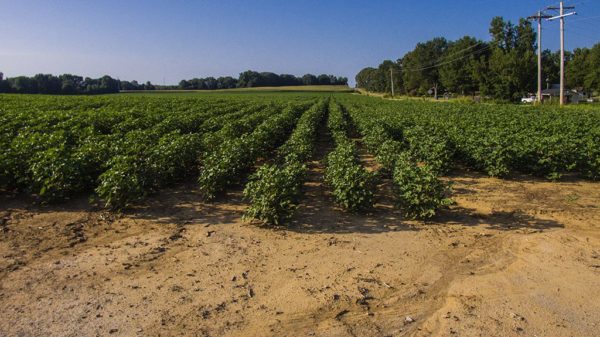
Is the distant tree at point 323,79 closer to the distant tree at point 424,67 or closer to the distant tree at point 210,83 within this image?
the distant tree at point 210,83

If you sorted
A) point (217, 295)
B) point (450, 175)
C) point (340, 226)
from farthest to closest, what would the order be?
1. point (450, 175)
2. point (340, 226)
3. point (217, 295)

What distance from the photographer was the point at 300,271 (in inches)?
214

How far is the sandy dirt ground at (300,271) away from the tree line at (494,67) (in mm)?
60489

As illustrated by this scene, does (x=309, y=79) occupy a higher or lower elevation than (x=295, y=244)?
higher

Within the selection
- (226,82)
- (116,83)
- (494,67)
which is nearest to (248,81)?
(226,82)

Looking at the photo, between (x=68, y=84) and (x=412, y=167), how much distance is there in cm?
9966

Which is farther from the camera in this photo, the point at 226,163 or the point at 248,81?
the point at 248,81

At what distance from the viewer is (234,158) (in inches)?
367

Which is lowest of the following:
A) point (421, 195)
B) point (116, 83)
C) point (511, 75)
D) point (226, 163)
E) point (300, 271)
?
point (300, 271)

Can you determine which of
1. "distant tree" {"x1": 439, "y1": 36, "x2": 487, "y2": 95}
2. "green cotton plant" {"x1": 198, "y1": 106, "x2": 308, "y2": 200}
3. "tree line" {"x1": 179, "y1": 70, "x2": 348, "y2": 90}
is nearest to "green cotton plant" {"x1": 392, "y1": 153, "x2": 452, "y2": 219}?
"green cotton plant" {"x1": 198, "y1": 106, "x2": 308, "y2": 200}

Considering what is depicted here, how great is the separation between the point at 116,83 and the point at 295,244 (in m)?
120

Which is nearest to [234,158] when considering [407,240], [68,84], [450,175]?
[407,240]

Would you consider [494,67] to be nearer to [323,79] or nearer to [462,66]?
[462,66]

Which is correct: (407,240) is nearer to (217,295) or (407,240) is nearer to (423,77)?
(217,295)
